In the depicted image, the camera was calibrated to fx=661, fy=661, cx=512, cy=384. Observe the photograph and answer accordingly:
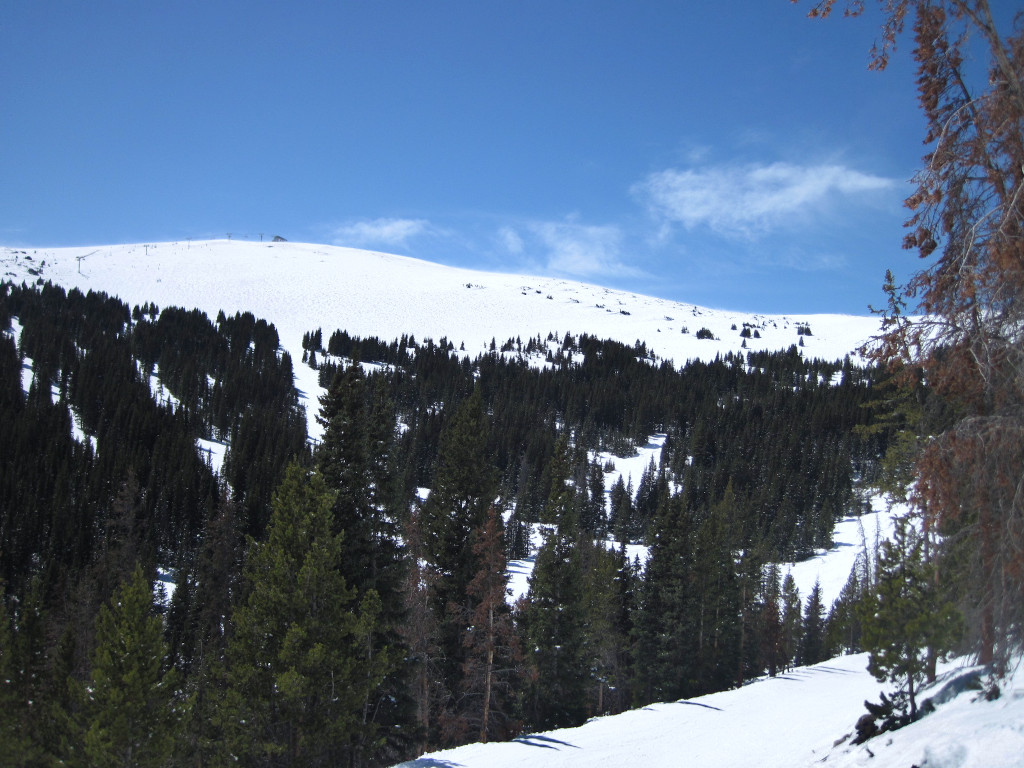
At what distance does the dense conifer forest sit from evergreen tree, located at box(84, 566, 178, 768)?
0.08 meters

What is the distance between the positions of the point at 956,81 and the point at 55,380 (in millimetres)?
124628

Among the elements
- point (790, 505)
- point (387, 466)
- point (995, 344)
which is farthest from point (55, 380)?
point (995, 344)

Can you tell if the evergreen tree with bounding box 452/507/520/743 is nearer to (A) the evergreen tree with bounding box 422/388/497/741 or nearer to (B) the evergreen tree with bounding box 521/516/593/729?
(A) the evergreen tree with bounding box 422/388/497/741

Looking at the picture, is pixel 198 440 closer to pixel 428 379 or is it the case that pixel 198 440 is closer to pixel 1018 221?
pixel 428 379

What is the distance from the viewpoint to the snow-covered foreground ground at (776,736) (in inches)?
399

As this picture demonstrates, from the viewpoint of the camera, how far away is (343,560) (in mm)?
21219

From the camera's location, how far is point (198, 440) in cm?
9994

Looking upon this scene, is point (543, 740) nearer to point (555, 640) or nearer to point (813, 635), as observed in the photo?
point (555, 640)

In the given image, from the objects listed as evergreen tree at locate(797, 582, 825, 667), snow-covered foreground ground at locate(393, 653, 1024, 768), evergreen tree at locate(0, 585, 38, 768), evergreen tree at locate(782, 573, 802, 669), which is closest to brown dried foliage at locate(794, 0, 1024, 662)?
snow-covered foreground ground at locate(393, 653, 1024, 768)

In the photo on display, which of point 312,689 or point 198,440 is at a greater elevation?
point 198,440

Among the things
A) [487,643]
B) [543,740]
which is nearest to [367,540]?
[487,643]

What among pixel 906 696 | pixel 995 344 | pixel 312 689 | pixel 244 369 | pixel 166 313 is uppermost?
pixel 166 313

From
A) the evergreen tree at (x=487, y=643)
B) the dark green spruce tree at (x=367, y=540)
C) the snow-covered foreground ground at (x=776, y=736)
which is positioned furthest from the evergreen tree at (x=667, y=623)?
the dark green spruce tree at (x=367, y=540)

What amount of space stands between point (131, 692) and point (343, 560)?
7.02 meters
